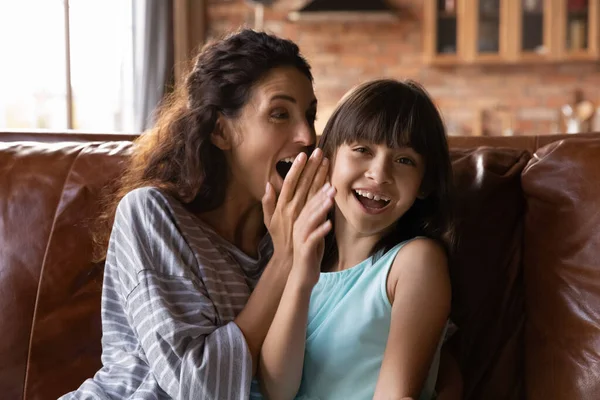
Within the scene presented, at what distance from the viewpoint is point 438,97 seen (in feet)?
18.2

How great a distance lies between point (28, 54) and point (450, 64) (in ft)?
9.24

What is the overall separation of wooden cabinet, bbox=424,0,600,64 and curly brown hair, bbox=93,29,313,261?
3917mm

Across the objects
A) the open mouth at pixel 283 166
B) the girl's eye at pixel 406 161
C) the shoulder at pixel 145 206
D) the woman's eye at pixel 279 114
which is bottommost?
the shoulder at pixel 145 206

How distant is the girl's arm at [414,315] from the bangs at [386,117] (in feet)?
0.62

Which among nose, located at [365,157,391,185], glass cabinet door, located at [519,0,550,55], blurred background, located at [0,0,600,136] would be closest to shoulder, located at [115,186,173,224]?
nose, located at [365,157,391,185]

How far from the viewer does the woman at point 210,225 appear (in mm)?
1383

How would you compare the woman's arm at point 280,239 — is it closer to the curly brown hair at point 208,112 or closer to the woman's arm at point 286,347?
the woman's arm at point 286,347

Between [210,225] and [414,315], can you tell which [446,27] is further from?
[414,315]

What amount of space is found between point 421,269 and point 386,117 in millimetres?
274

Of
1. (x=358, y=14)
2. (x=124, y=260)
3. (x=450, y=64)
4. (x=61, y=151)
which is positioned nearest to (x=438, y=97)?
(x=450, y=64)

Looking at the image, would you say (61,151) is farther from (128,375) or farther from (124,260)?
(128,375)

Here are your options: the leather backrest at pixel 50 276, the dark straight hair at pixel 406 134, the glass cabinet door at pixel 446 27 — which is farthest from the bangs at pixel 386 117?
the glass cabinet door at pixel 446 27

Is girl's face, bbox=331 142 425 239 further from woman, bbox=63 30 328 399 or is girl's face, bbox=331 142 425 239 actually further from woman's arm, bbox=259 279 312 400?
woman's arm, bbox=259 279 312 400

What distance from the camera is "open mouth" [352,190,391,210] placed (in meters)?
1.43
